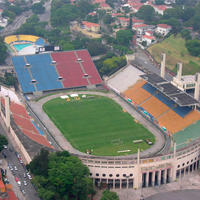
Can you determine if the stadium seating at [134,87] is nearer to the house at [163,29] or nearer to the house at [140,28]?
the house at [163,29]

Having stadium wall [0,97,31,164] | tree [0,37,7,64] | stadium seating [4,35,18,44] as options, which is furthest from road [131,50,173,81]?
stadium wall [0,97,31,164]

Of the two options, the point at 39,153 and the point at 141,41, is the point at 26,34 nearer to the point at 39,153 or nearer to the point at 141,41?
the point at 141,41

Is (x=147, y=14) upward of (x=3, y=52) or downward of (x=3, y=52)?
downward

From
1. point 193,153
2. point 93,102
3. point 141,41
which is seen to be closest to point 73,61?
point 93,102

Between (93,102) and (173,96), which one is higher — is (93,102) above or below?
below

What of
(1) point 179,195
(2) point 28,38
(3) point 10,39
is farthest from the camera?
(2) point 28,38

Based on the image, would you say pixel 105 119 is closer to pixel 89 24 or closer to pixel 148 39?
pixel 148 39

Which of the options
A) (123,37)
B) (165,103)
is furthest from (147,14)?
(165,103)

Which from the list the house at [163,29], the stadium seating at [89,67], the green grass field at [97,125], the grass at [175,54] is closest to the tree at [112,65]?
the stadium seating at [89,67]
